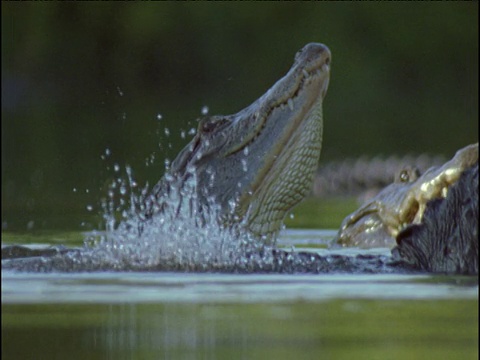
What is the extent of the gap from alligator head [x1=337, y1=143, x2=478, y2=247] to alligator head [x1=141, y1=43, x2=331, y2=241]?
3.32 ft

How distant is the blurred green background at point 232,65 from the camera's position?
99.5 ft

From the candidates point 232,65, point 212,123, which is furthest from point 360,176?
point 212,123

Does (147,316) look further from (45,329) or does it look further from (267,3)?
(267,3)

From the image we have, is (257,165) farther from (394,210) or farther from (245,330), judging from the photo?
(245,330)

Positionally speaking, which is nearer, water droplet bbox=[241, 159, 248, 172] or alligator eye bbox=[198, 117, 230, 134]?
water droplet bbox=[241, 159, 248, 172]

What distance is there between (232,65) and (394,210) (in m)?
21.3

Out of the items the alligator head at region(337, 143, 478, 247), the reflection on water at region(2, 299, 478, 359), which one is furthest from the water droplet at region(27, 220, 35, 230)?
the reflection on water at region(2, 299, 478, 359)

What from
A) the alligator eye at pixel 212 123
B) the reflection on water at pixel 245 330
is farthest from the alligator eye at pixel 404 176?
the reflection on water at pixel 245 330

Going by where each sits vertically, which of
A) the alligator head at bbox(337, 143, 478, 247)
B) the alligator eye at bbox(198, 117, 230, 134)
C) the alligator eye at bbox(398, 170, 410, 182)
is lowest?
the alligator head at bbox(337, 143, 478, 247)

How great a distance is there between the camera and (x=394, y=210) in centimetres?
1202

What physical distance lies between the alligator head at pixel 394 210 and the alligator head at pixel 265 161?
3.32 feet

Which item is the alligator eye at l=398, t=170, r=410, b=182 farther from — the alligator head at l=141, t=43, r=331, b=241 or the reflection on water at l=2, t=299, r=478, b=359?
the reflection on water at l=2, t=299, r=478, b=359

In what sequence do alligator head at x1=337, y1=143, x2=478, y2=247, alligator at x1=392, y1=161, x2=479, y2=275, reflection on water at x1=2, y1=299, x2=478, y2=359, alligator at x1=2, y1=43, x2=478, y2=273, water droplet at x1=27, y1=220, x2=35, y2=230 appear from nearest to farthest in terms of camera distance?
reflection on water at x1=2, y1=299, x2=478, y2=359 < alligator at x1=392, y1=161, x2=479, y2=275 < alligator at x1=2, y1=43, x2=478, y2=273 < alligator head at x1=337, y1=143, x2=478, y2=247 < water droplet at x1=27, y1=220, x2=35, y2=230

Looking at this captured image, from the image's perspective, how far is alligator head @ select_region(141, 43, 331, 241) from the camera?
10.4m
